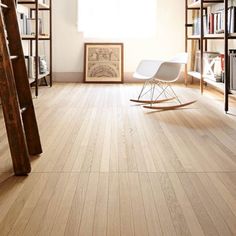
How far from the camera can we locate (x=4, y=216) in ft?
6.37

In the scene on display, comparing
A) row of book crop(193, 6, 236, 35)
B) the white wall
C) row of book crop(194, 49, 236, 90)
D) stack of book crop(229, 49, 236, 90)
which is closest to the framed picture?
the white wall

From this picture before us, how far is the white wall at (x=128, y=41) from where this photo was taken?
7.91 meters

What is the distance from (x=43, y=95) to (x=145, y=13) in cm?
285

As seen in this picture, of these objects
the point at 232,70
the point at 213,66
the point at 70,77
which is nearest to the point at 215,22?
the point at 213,66

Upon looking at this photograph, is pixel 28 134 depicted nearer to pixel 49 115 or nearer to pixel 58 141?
pixel 58 141

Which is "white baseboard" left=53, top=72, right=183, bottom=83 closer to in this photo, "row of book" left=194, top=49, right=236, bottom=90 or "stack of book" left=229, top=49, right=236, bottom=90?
"row of book" left=194, top=49, right=236, bottom=90

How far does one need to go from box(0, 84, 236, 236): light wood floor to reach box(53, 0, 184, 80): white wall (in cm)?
362

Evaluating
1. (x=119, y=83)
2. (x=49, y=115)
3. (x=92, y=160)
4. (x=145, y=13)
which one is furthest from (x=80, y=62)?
(x=92, y=160)

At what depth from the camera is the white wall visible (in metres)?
7.91

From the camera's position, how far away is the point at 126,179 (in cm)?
247

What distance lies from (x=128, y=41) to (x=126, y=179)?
5802 mm

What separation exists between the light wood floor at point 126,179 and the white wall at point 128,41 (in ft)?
11.9

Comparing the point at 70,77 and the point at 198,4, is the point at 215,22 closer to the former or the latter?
the point at 198,4

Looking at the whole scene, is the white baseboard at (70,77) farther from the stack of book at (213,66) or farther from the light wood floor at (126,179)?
the light wood floor at (126,179)
